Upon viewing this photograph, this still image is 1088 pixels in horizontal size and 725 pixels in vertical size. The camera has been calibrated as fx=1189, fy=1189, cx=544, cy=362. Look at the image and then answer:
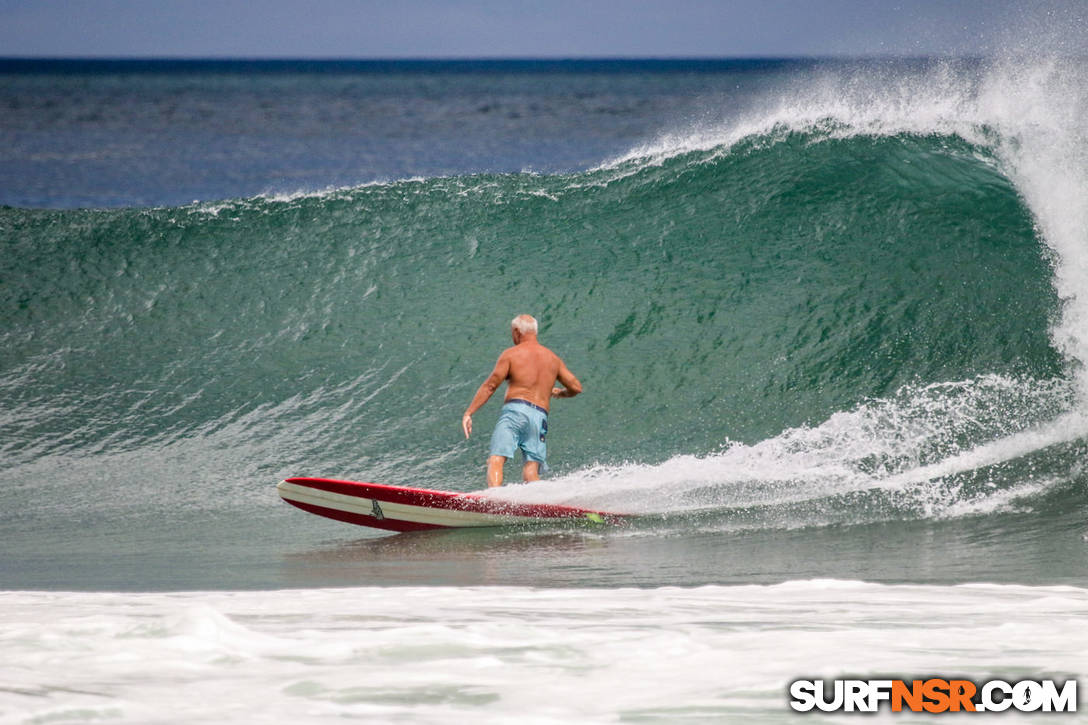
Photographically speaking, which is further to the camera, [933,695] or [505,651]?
[505,651]

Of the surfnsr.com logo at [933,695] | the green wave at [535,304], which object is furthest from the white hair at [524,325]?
the surfnsr.com logo at [933,695]

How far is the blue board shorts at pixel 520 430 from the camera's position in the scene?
6.08 metres

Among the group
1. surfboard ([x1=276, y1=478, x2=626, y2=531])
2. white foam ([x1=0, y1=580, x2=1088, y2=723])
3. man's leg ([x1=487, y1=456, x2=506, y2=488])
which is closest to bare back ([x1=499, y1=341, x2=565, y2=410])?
man's leg ([x1=487, y1=456, x2=506, y2=488])

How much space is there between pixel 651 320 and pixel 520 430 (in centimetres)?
312

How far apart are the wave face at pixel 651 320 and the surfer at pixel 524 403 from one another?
0.29m

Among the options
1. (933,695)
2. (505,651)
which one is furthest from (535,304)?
(933,695)

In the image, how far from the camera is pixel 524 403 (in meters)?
6.13

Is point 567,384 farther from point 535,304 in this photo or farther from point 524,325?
point 535,304

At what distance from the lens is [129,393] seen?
8469 millimetres

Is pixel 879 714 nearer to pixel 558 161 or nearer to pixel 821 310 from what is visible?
pixel 821 310

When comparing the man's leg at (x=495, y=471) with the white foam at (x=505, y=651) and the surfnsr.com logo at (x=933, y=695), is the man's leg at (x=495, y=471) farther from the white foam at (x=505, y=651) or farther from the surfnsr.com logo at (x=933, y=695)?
the surfnsr.com logo at (x=933, y=695)

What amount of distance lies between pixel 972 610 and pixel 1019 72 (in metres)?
7.82

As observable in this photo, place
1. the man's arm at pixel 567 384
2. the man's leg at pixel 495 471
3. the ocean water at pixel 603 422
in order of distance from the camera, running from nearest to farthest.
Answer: the ocean water at pixel 603 422
the man's leg at pixel 495 471
the man's arm at pixel 567 384

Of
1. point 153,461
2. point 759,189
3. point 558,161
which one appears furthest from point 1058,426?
point 558,161
